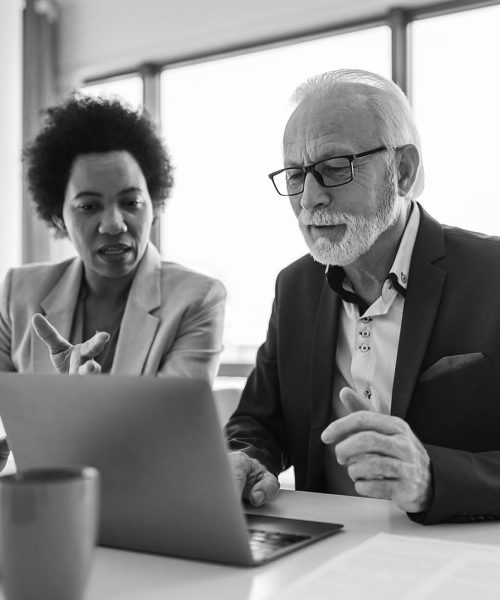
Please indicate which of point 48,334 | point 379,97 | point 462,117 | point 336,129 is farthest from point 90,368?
point 462,117

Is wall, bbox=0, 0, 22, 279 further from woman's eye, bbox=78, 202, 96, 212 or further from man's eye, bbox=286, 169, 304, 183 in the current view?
man's eye, bbox=286, 169, 304, 183

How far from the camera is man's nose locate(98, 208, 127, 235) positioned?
230 centimetres

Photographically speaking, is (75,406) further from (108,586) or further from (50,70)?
(50,70)

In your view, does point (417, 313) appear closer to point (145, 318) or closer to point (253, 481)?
point (253, 481)

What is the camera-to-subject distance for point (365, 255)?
1.66 metres

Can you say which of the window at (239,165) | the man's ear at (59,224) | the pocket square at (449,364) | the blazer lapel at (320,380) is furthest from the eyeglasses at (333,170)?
the window at (239,165)

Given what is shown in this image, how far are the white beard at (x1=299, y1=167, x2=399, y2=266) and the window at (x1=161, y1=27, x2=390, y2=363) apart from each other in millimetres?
2240

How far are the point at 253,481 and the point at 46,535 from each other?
650 mm

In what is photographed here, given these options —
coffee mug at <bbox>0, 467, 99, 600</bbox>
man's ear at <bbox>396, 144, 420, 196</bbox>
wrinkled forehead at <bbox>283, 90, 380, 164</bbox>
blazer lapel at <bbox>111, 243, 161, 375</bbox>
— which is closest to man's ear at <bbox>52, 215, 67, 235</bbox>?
blazer lapel at <bbox>111, 243, 161, 375</bbox>

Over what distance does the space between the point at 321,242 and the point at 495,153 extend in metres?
2.14

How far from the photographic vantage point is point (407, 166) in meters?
1.71

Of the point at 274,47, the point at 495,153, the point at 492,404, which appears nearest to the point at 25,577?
the point at 492,404

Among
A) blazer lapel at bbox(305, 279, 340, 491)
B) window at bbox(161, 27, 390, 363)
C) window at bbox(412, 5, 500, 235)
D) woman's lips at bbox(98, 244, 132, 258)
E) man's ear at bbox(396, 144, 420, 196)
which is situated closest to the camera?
blazer lapel at bbox(305, 279, 340, 491)

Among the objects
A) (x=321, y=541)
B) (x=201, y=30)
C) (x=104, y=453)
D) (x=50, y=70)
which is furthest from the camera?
(x=50, y=70)
